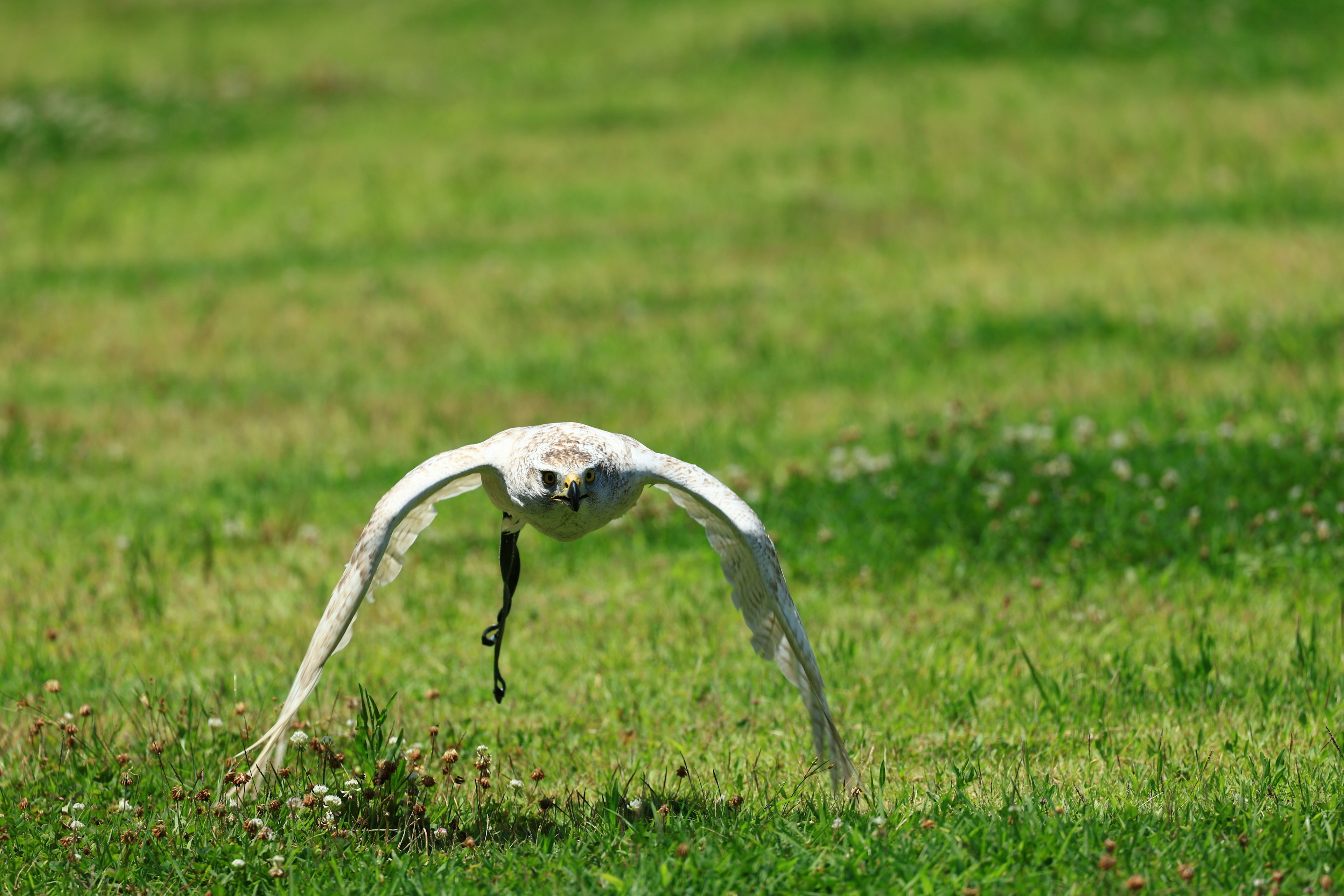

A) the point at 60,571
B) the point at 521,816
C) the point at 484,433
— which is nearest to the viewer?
the point at 521,816

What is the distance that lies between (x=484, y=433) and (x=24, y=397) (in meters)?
3.94

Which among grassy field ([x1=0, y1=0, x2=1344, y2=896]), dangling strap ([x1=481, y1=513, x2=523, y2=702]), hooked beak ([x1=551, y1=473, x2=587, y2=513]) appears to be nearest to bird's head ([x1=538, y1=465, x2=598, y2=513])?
hooked beak ([x1=551, y1=473, x2=587, y2=513])

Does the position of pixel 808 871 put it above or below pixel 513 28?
below

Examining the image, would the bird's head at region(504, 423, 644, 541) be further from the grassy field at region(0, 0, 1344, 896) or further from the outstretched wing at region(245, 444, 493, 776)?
the grassy field at region(0, 0, 1344, 896)

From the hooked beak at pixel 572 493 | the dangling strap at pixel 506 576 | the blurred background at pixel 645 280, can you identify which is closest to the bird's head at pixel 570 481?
the hooked beak at pixel 572 493

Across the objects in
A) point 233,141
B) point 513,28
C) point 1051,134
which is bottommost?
point 1051,134

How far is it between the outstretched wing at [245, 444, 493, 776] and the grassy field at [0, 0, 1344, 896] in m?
0.36

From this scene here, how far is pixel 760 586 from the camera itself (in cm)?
509

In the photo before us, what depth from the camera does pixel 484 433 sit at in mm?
9727

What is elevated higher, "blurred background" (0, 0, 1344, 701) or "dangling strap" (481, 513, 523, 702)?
"blurred background" (0, 0, 1344, 701)

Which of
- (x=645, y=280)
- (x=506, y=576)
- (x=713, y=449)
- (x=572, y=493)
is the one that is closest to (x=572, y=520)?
(x=572, y=493)

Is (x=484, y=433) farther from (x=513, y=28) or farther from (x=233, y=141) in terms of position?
(x=513, y=28)

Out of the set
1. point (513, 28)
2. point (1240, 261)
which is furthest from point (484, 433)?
point (513, 28)

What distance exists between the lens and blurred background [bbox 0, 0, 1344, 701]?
307 inches
